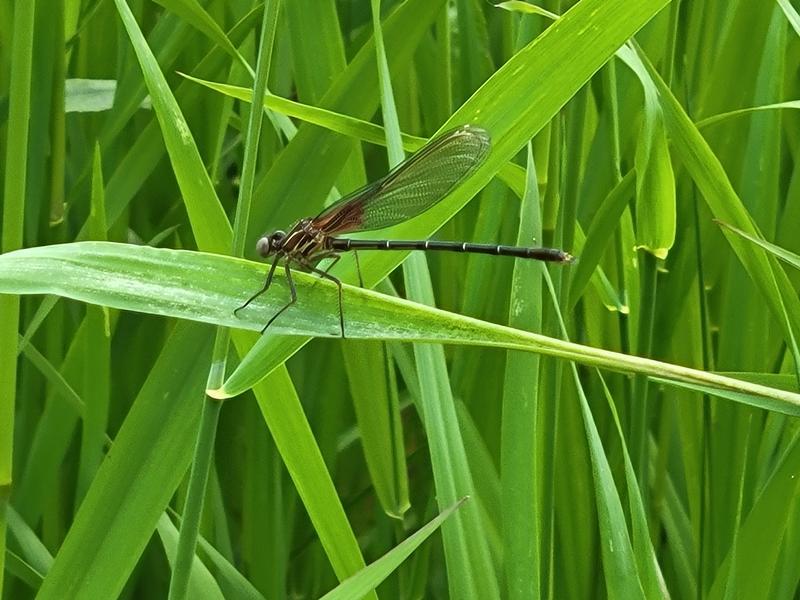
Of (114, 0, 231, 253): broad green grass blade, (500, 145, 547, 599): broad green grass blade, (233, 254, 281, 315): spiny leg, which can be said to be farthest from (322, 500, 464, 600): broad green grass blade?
(114, 0, 231, 253): broad green grass blade

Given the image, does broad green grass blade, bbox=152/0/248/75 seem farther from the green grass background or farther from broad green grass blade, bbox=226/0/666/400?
broad green grass blade, bbox=226/0/666/400

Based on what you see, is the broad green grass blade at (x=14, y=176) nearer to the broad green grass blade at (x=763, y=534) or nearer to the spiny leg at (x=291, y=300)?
the spiny leg at (x=291, y=300)

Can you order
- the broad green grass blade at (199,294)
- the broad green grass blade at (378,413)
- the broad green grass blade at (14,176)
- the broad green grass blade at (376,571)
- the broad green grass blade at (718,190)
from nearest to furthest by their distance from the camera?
A: the broad green grass blade at (199,294), the broad green grass blade at (376,571), the broad green grass blade at (14,176), the broad green grass blade at (718,190), the broad green grass blade at (378,413)

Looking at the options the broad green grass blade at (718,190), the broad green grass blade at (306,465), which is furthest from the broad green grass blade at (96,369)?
the broad green grass blade at (718,190)

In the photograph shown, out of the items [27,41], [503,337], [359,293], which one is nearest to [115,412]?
[27,41]

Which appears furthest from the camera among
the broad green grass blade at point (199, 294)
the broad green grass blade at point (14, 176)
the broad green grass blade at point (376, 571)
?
the broad green grass blade at point (14, 176)

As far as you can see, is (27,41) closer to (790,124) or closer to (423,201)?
Result: (423,201)
